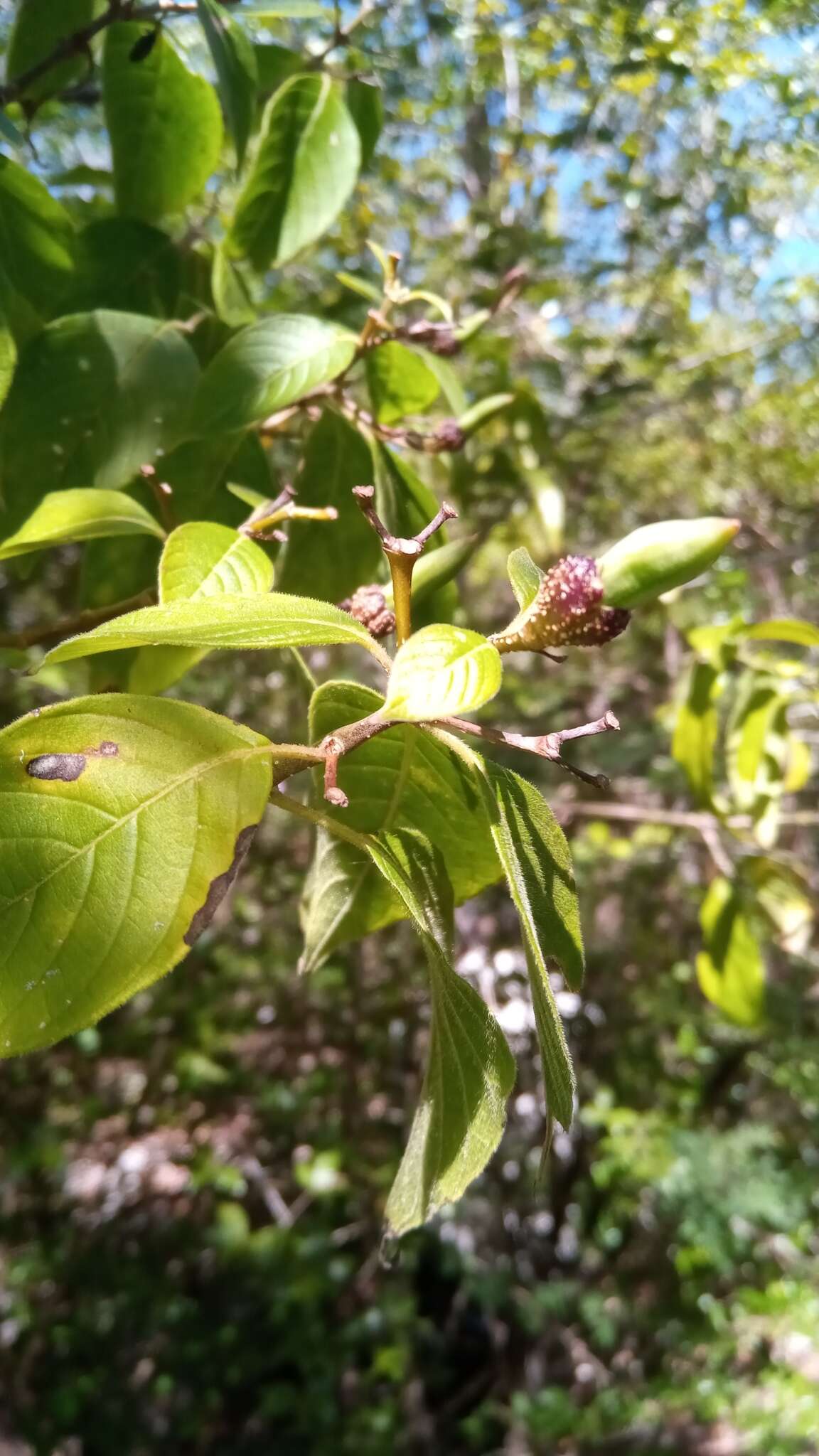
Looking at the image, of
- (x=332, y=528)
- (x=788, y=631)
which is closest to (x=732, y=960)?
(x=788, y=631)

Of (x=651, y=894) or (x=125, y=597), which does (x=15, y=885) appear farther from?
(x=651, y=894)

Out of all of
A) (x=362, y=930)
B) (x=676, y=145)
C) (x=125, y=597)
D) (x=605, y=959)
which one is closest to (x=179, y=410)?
(x=125, y=597)

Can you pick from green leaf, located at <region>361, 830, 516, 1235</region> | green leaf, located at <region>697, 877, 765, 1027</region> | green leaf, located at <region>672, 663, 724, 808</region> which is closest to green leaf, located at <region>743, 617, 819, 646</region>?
green leaf, located at <region>672, 663, 724, 808</region>

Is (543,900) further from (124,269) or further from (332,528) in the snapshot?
(124,269)

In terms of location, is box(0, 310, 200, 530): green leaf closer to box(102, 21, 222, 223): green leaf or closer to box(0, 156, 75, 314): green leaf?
box(0, 156, 75, 314): green leaf

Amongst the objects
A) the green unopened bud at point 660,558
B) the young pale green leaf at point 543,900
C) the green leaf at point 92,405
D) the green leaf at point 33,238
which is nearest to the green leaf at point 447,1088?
the young pale green leaf at point 543,900

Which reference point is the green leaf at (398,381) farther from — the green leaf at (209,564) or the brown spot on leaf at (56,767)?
the brown spot on leaf at (56,767)

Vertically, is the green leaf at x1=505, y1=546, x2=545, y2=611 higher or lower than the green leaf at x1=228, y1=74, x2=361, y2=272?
lower
